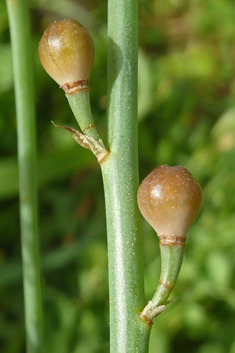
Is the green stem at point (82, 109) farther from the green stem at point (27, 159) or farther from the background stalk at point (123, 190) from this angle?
the green stem at point (27, 159)

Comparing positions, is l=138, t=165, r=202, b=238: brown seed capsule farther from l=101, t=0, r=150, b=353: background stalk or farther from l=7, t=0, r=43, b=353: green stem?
l=7, t=0, r=43, b=353: green stem

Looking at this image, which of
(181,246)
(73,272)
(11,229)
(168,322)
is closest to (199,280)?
(168,322)

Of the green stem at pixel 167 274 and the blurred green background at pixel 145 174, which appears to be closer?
the green stem at pixel 167 274

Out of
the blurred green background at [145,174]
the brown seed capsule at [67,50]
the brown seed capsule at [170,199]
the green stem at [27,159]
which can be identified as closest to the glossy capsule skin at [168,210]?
the brown seed capsule at [170,199]

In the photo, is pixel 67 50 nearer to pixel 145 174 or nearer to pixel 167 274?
pixel 167 274

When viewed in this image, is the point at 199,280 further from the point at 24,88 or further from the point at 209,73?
the point at 209,73

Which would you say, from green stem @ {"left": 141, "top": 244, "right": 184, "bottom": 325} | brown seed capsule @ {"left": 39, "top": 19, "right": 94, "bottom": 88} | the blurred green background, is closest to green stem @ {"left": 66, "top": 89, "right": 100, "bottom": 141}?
brown seed capsule @ {"left": 39, "top": 19, "right": 94, "bottom": 88}
